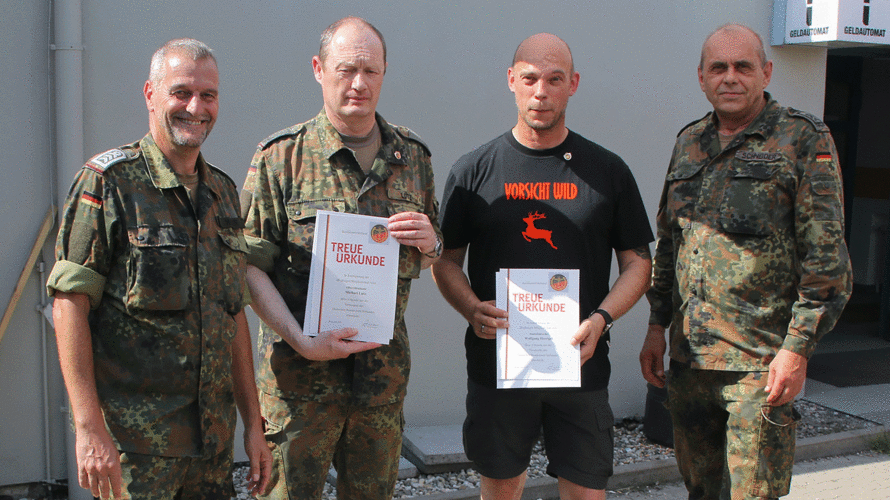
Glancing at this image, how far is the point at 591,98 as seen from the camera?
5523 mm

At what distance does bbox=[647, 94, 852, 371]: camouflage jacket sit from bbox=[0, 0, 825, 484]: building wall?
2.24 m

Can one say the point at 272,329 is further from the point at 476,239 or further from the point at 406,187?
the point at 476,239

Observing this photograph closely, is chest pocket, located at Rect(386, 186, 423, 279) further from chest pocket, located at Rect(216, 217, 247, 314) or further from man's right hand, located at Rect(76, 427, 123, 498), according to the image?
man's right hand, located at Rect(76, 427, 123, 498)

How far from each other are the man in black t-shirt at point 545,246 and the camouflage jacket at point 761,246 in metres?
0.27

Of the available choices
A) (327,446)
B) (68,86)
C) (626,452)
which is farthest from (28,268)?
(626,452)

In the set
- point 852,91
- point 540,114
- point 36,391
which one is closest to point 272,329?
point 540,114

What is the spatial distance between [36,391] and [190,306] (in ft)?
7.76

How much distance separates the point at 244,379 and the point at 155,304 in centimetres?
51

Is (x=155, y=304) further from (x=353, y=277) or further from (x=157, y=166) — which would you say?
(x=353, y=277)

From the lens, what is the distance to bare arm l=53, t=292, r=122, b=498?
207 centimetres

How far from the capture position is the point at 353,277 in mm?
2523

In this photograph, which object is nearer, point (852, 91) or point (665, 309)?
→ point (665, 309)

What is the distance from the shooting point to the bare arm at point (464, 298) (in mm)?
2828

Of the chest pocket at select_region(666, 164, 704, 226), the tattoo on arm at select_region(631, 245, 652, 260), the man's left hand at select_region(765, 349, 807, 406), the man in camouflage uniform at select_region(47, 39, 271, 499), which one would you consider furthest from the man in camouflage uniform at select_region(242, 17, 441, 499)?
the man's left hand at select_region(765, 349, 807, 406)
